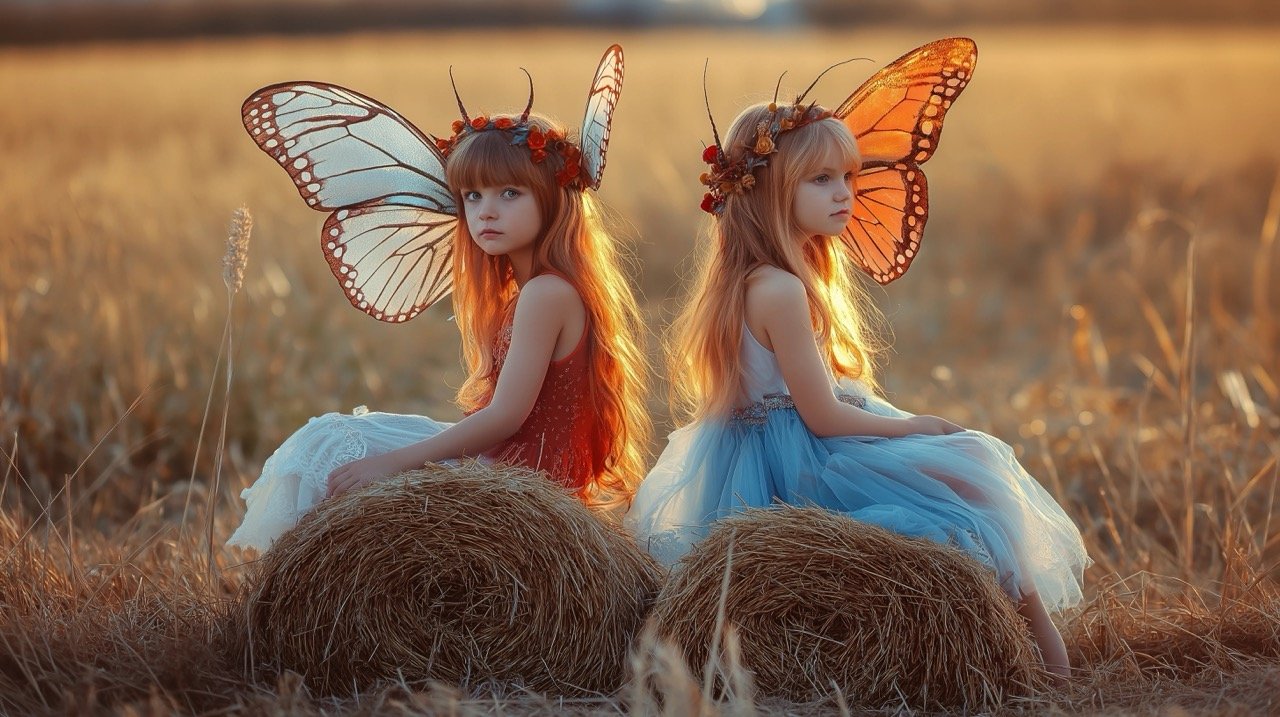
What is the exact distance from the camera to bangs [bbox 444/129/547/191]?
10.8ft

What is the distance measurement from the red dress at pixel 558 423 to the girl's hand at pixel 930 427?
89 cm

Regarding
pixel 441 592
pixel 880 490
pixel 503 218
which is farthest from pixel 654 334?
pixel 441 592

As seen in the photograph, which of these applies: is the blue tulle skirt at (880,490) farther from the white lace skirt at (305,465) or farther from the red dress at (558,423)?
the white lace skirt at (305,465)

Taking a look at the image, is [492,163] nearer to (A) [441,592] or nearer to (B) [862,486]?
(A) [441,592]

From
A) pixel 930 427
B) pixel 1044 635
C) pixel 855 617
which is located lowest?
pixel 1044 635

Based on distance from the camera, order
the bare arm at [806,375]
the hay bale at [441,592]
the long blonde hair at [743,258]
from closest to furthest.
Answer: the hay bale at [441,592] → the bare arm at [806,375] → the long blonde hair at [743,258]

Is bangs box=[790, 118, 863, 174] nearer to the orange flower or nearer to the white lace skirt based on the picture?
the orange flower

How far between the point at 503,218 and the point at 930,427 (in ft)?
4.09

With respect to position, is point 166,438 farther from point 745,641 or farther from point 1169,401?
point 1169,401

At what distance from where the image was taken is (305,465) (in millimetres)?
3219

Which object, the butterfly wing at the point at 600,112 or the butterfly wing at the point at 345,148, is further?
the butterfly wing at the point at 345,148

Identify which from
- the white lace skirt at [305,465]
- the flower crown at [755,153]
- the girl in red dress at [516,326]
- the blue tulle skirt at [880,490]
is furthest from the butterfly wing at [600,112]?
the white lace skirt at [305,465]

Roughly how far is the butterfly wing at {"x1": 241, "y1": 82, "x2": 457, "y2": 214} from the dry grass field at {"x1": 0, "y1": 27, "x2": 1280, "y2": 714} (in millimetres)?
605

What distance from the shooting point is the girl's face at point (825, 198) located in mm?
3227
